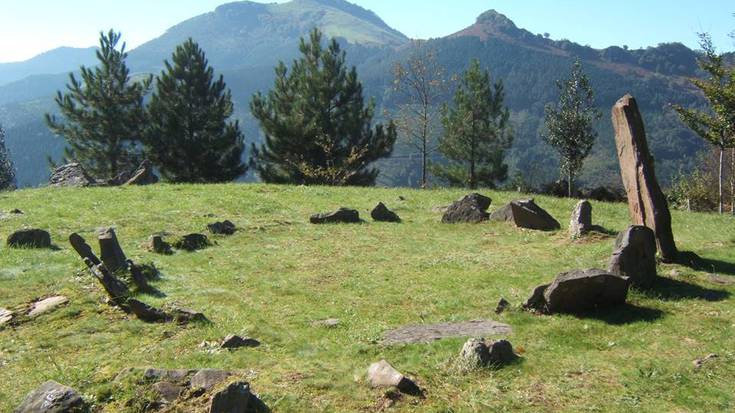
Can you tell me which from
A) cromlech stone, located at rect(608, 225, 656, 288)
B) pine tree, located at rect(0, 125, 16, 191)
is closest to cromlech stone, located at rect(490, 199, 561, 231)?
cromlech stone, located at rect(608, 225, 656, 288)

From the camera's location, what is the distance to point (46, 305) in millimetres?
13797

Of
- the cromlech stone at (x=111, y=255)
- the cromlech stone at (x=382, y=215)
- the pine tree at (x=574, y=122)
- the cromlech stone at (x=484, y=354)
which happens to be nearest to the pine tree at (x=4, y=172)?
the pine tree at (x=574, y=122)

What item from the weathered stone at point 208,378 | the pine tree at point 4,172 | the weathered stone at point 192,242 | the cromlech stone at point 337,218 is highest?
the weathered stone at point 208,378

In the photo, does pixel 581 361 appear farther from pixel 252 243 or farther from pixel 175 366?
pixel 252 243

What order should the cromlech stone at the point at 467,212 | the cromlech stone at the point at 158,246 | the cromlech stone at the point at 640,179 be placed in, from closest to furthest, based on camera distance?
the cromlech stone at the point at 640,179
the cromlech stone at the point at 158,246
the cromlech stone at the point at 467,212

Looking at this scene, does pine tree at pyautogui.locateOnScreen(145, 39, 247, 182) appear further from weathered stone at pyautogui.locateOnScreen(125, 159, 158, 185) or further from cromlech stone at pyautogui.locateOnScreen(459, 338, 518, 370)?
cromlech stone at pyautogui.locateOnScreen(459, 338, 518, 370)

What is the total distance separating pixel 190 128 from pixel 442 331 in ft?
160

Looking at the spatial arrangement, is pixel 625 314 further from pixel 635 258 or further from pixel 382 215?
pixel 382 215

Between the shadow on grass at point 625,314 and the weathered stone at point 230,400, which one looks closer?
the weathered stone at point 230,400

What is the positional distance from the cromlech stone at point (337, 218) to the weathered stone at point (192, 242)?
19.6 ft

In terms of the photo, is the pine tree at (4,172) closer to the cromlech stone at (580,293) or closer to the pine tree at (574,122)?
the pine tree at (574,122)

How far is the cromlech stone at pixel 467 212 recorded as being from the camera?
26.5m

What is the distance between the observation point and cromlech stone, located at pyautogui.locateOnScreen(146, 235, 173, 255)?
19.8m

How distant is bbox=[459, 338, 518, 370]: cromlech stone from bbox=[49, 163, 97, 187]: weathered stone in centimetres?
3543
